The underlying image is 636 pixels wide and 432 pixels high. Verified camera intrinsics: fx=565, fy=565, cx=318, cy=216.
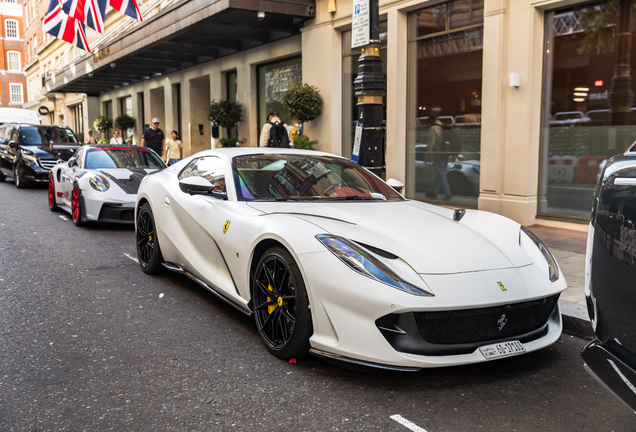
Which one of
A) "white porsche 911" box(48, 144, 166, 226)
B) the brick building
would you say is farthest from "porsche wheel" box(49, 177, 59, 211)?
the brick building

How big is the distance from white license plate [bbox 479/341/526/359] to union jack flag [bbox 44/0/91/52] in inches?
786

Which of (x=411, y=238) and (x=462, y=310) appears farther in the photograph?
(x=411, y=238)

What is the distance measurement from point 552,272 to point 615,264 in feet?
4.93

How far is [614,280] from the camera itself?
7.34 ft

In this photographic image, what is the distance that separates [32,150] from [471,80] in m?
12.0

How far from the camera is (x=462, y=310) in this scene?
314cm

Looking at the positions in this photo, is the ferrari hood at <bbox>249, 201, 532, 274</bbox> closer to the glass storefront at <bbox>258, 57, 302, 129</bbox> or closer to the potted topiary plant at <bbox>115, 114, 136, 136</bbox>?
the glass storefront at <bbox>258, 57, 302, 129</bbox>

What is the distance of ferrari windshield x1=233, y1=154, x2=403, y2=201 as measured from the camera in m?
4.53

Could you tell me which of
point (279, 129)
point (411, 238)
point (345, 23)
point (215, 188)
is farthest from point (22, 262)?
point (345, 23)

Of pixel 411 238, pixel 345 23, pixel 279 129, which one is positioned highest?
pixel 345 23

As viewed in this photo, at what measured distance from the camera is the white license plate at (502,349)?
3186 millimetres

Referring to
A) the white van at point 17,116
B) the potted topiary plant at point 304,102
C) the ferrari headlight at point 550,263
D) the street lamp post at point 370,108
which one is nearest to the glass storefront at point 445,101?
the potted topiary plant at point 304,102

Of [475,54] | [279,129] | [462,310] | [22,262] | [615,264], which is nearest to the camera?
[615,264]

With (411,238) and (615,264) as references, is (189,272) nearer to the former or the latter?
(411,238)
